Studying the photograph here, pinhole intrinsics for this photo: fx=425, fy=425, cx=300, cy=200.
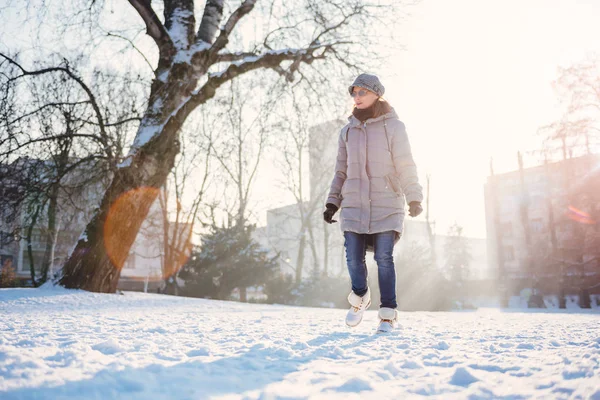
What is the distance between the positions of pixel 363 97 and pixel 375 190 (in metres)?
0.88

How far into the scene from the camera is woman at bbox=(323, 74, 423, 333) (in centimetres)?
376

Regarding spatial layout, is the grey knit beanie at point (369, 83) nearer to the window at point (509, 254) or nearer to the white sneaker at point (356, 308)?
the white sneaker at point (356, 308)

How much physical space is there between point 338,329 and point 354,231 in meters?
0.89

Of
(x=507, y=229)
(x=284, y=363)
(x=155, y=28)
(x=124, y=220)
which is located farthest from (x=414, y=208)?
(x=507, y=229)

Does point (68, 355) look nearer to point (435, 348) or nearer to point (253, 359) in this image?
point (253, 359)

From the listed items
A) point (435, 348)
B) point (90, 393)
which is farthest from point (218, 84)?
point (90, 393)

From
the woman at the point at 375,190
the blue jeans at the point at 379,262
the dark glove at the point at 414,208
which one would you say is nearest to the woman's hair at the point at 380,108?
the woman at the point at 375,190

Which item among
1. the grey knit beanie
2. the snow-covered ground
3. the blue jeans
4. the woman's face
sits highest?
the grey knit beanie

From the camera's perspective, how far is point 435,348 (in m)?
2.75

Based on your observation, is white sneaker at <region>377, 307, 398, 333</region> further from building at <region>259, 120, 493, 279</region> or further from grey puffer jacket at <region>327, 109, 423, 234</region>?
building at <region>259, 120, 493, 279</region>

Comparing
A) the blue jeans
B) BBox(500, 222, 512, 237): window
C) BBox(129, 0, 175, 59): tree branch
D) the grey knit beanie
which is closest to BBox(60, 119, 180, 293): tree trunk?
BBox(129, 0, 175, 59): tree branch

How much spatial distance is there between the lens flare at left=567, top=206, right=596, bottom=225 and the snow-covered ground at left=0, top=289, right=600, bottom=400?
1909cm

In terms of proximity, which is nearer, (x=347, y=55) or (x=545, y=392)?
(x=545, y=392)

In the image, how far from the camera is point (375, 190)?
384cm
